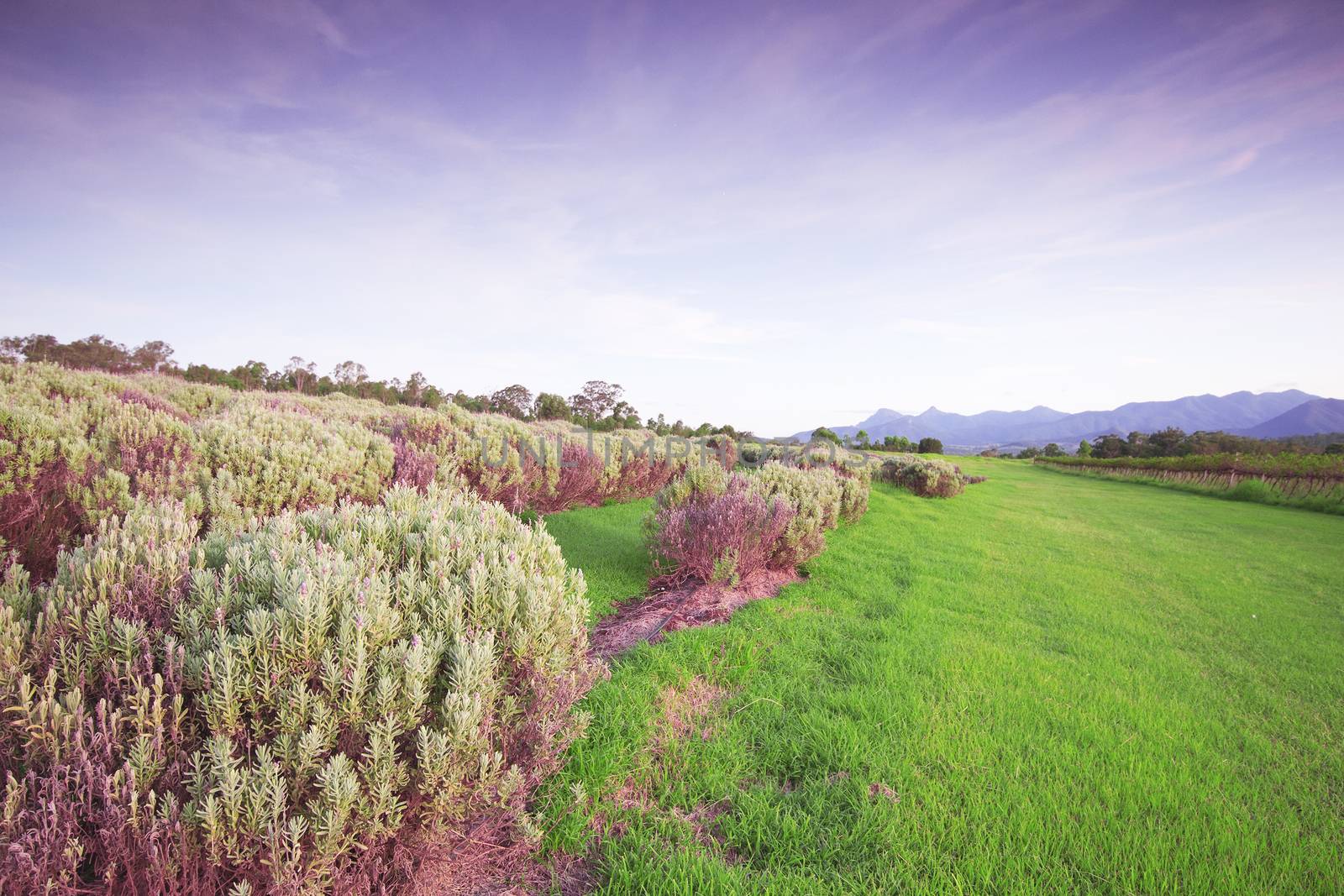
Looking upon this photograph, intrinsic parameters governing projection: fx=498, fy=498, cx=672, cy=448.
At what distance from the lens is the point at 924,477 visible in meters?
18.1

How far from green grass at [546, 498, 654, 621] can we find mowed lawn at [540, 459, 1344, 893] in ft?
0.29

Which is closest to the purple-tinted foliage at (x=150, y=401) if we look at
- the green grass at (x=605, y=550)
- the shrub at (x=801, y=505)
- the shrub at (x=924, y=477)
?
the green grass at (x=605, y=550)

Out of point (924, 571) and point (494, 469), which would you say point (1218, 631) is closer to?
point (924, 571)

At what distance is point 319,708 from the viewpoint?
1.77 m

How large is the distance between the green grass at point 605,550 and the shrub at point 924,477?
12109mm

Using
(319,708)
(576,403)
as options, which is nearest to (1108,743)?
(319,708)

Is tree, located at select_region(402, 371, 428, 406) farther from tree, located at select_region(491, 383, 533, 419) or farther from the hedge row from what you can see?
the hedge row

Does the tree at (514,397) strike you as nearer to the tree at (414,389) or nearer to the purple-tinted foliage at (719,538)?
the tree at (414,389)

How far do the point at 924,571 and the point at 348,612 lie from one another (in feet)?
24.3

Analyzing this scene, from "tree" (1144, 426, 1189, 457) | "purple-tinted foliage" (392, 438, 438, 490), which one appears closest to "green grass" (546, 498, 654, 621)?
"purple-tinted foliage" (392, 438, 438, 490)

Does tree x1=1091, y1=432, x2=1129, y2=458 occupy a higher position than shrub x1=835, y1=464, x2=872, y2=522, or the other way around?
tree x1=1091, y1=432, x2=1129, y2=458

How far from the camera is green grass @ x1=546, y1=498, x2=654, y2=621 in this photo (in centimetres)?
588

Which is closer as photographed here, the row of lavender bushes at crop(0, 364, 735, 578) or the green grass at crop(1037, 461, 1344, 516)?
the row of lavender bushes at crop(0, 364, 735, 578)

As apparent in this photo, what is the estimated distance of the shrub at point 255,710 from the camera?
156 centimetres
